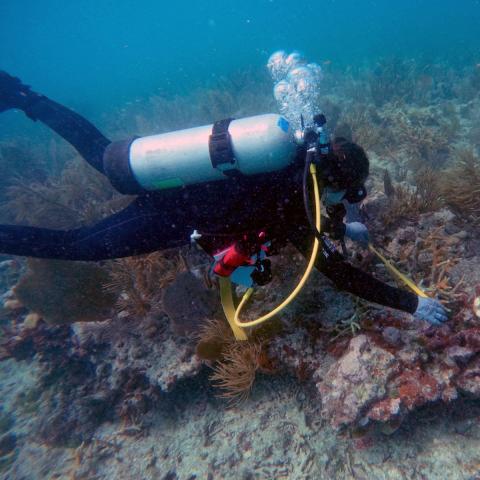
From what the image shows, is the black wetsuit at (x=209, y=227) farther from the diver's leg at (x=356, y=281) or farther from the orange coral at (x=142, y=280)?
the orange coral at (x=142, y=280)

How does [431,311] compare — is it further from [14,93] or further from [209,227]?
[14,93]

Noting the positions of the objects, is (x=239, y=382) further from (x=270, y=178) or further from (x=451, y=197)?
(x=451, y=197)

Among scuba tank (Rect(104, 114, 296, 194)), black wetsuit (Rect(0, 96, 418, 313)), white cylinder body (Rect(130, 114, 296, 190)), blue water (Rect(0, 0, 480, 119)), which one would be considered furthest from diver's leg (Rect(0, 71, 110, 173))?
blue water (Rect(0, 0, 480, 119))

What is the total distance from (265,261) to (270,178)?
806 mm

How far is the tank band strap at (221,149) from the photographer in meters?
3.04

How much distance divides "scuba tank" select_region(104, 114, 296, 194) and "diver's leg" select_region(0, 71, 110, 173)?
216 cm

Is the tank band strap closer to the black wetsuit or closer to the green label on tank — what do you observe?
the black wetsuit

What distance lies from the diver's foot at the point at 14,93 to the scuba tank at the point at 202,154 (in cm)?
409

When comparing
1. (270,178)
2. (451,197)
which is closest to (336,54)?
(451,197)

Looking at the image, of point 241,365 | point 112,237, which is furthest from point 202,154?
point 241,365

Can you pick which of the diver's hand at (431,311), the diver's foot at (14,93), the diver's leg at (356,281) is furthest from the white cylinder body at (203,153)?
the diver's foot at (14,93)

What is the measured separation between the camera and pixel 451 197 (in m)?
4.74

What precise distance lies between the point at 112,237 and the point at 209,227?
50.7 inches

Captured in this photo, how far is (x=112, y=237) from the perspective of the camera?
3916 millimetres
